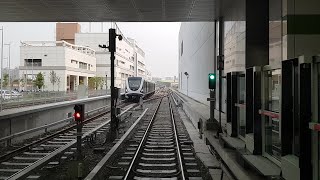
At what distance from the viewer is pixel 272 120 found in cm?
623

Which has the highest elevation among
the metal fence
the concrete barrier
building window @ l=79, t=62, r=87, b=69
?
building window @ l=79, t=62, r=87, b=69

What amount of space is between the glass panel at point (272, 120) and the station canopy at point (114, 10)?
919 centimetres

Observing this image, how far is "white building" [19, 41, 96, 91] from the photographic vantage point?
87562 millimetres

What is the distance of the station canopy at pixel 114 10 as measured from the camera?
15.9m

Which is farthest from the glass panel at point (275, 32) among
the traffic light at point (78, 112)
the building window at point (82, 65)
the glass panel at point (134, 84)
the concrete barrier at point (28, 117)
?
the building window at point (82, 65)

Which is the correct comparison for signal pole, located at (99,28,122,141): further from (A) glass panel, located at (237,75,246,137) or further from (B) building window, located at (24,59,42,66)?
(B) building window, located at (24,59,42,66)

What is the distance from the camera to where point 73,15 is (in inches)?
742

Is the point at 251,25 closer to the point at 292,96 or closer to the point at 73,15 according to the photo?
the point at 292,96

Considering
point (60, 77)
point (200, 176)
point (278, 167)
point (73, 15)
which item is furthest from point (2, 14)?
point (60, 77)

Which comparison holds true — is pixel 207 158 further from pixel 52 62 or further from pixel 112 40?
pixel 52 62

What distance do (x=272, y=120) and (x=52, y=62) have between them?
285ft

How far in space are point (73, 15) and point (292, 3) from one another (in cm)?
1258

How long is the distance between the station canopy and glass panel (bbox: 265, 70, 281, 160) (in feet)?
30.2

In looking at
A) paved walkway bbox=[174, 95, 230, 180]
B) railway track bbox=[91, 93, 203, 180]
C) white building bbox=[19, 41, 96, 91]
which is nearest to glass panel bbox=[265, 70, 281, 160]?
paved walkway bbox=[174, 95, 230, 180]
